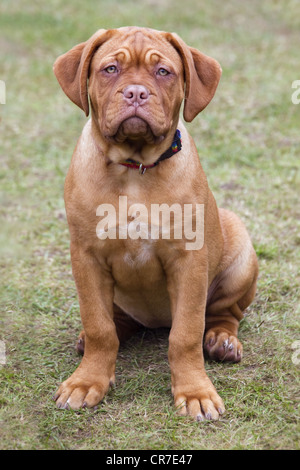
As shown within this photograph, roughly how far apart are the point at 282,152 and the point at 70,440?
478cm

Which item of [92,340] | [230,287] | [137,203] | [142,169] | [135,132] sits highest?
[135,132]

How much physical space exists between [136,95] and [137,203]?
0.59 metres

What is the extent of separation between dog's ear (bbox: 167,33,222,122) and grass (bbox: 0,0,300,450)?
5.04ft

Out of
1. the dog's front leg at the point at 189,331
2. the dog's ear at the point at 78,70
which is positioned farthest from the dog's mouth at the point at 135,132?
the dog's front leg at the point at 189,331

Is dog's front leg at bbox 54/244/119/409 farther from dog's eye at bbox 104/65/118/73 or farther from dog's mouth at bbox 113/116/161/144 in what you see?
dog's eye at bbox 104/65/118/73

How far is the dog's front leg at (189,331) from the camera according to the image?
366 centimetres

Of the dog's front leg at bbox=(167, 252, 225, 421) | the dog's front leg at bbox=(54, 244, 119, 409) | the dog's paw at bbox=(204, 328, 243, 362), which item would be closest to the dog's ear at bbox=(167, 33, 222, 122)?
the dog's front leg at bbox=(167, 252, 225, 421)

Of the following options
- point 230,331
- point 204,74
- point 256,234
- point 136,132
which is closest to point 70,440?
point 230,331

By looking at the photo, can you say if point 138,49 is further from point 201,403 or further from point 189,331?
point 201,403

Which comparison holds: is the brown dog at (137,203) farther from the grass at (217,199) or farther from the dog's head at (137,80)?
the grass at (217,199)

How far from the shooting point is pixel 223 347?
4090mm

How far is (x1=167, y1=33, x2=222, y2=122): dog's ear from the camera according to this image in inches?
145

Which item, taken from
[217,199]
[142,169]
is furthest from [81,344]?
[217,199]
